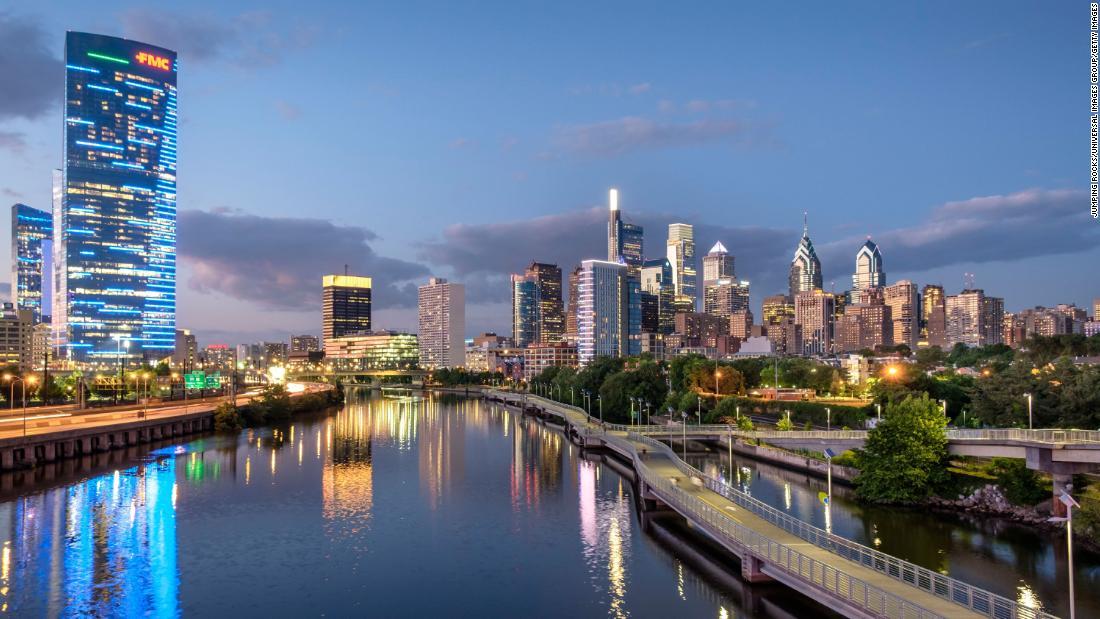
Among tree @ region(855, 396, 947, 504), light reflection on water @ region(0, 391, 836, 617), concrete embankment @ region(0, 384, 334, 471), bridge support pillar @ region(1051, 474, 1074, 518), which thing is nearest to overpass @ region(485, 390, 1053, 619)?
light reflection on water @ region(0, 391, 836, 617)

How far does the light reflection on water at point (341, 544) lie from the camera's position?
138 ft

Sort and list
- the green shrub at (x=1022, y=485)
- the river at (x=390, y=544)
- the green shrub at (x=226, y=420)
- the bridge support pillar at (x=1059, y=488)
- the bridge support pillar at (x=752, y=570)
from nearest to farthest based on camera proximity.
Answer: the river at (x=390, y=544) → the bridge support pillar at (x=752, y=570) → the bridge support pillar at (x=1059, y=488) → the green shrub at (x=1022, y=485) → the green shrub at (x=226, y=420)

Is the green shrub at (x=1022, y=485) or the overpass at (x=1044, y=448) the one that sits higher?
the overpass at (x=1044, y=448)

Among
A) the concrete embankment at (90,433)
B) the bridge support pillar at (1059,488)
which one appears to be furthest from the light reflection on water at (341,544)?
the bridge support pillar at (1059,488)

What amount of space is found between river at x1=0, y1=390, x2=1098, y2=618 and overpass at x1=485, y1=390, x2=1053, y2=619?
7.63ft

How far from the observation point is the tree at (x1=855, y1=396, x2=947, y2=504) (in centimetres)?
6294

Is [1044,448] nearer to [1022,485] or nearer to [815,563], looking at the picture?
[1022,485]

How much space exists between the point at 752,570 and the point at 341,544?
→ 90.4ft

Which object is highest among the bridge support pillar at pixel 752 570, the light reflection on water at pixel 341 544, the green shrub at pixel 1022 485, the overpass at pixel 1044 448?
the overpass at pixel 1044 448

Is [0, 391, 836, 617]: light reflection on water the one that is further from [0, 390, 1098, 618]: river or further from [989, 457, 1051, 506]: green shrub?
[989, 457, 1051, 506]: green shrub

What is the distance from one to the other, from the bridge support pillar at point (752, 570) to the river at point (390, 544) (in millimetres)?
1087

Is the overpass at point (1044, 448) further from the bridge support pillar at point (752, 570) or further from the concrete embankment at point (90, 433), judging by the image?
the concrete embankment at point (90, 433)

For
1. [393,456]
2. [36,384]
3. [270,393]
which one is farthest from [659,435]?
[36,384]

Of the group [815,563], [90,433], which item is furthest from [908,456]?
[90,433]
